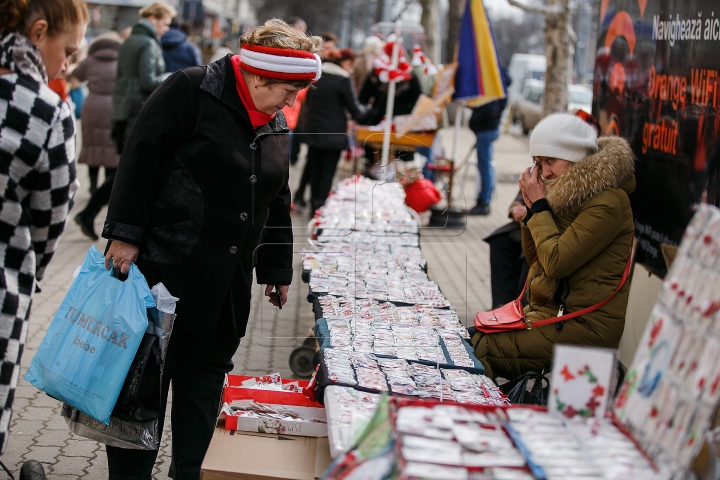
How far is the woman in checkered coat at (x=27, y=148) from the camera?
2629mm


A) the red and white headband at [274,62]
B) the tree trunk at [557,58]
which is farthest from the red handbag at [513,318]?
→ the tree trunk at [557,58]

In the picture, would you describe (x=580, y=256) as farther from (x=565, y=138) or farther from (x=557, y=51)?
(x=557, y=51)

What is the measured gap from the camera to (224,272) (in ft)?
10.3

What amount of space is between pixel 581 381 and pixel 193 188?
1.59m

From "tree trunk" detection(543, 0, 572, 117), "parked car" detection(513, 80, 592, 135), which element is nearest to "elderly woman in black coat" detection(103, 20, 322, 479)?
"tree trunk" detection(543, 0, 572, 117)

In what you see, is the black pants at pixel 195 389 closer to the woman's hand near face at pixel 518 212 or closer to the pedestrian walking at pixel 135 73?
the woman's hand near face at pixel 518 212

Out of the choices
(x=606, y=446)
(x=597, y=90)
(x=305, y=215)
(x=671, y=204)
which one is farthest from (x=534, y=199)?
(x=305, y=215)

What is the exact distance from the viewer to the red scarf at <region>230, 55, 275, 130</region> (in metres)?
3.14

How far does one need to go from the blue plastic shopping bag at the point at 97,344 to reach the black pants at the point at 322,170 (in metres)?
6.66

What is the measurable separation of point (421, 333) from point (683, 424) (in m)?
2.17

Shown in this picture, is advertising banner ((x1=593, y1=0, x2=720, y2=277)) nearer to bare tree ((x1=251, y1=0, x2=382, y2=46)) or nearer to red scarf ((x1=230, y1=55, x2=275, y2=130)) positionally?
red scarf ((x1=230, y1=55, x2=275, y2=130))

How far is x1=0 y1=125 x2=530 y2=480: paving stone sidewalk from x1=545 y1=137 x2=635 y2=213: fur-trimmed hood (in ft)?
1.54

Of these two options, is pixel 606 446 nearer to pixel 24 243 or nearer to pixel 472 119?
pixel 24 243

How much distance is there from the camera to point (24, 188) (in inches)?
107
